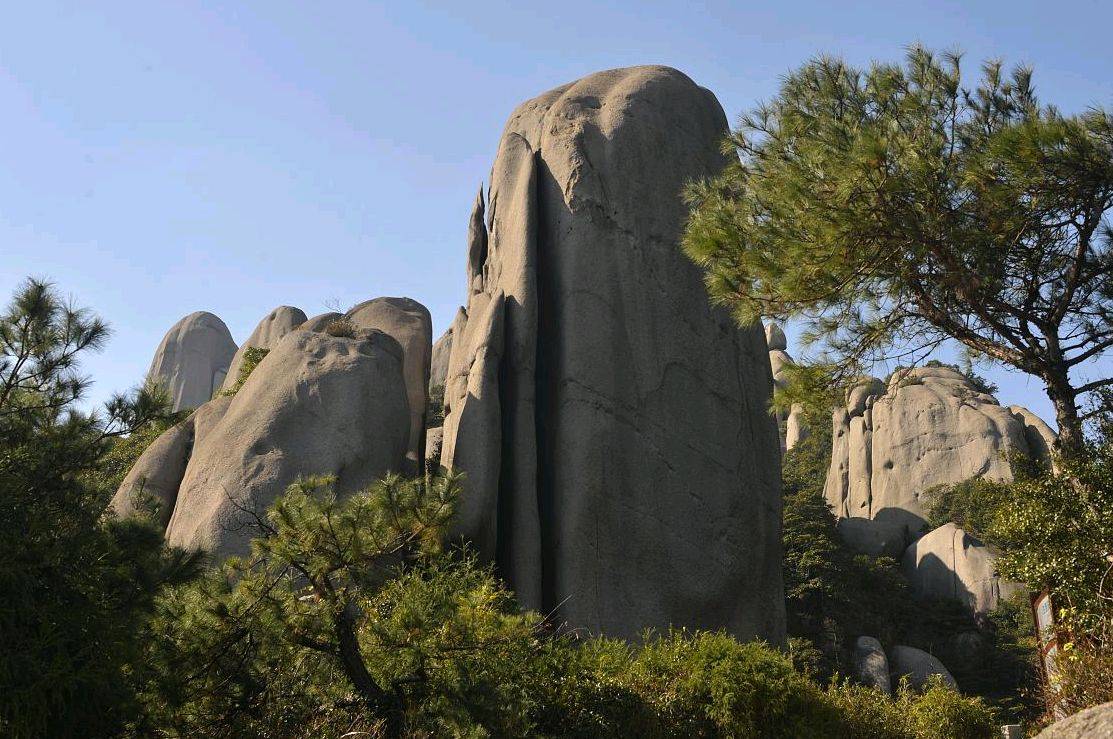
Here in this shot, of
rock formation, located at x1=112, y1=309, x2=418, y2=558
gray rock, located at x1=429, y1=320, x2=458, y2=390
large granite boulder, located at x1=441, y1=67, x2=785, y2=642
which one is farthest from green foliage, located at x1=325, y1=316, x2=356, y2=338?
gray rock, located at x1=429, y1=320, x2=458, y2=390

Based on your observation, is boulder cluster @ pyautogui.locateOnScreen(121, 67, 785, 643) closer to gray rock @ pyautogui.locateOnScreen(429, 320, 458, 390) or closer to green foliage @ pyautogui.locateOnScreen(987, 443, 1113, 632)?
green foliage @ pyautogui.locateOnScreen(987, 443, 1113, 632)

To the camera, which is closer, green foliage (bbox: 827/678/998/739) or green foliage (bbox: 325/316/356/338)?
green foliage (bbox: 827/678/998/739)

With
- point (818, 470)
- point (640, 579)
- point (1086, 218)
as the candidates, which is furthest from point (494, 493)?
point (818, 470)

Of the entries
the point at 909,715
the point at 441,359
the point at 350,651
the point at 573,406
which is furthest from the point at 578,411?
the point at 441,359

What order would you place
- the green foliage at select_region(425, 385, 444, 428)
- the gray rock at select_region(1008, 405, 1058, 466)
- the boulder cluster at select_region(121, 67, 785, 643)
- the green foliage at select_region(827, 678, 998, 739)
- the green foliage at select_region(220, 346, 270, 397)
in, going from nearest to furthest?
1. the green foliage at select_region(827, 678, 998, 739)
2. the boulder cluster at select_region(121, 67, 785, 643)
3. the green foliage at select_region(220, 346, 270, 397)
4. the green foliage at select_region(425, 385, 444, 428)
5. the gray rock at select_region(1008, 405, 1058, 466)

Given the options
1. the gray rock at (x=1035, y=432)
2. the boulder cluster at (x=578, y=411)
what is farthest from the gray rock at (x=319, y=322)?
the gray rock at (x=1035, y=432)

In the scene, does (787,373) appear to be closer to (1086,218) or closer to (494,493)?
(1086,218)

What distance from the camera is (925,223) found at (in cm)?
876

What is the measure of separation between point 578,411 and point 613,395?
0.53 metres

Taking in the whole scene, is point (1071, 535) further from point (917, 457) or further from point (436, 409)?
point (917, 457)

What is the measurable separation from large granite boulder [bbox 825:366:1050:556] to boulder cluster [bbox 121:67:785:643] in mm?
19601

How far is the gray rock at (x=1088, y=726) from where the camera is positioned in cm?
505

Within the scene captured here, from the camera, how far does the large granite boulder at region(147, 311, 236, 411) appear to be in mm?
50062

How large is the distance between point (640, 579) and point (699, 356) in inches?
135
